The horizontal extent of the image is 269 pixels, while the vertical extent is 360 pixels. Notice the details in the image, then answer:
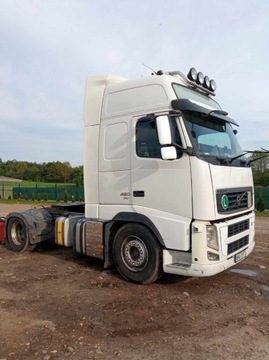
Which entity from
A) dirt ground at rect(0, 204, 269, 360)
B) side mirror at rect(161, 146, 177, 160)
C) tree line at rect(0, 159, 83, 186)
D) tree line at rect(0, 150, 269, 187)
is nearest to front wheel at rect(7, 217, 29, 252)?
dirt ground at rect(0, 204, 269, 360)

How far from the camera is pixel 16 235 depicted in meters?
8.09

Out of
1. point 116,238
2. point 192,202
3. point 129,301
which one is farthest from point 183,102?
point 129,301

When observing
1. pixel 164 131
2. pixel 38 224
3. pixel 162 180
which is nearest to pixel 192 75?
pixel 164 131

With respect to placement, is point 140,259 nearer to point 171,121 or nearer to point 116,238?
point 116,238

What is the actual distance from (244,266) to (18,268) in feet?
14.9

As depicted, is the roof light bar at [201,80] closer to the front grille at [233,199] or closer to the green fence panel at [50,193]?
the front grille at [233,199]

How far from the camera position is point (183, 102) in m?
5.04

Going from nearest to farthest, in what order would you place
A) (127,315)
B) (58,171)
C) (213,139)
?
(127,315) → (213,139) → (58,171)

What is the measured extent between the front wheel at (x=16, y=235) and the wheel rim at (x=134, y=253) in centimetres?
315

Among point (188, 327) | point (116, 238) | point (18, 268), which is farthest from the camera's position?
point (18, 268)

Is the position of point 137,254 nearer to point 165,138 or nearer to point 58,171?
point 165,138

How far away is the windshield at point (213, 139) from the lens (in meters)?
5.08

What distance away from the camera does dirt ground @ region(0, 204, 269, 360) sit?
11.3 ft

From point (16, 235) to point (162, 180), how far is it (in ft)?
14.9
